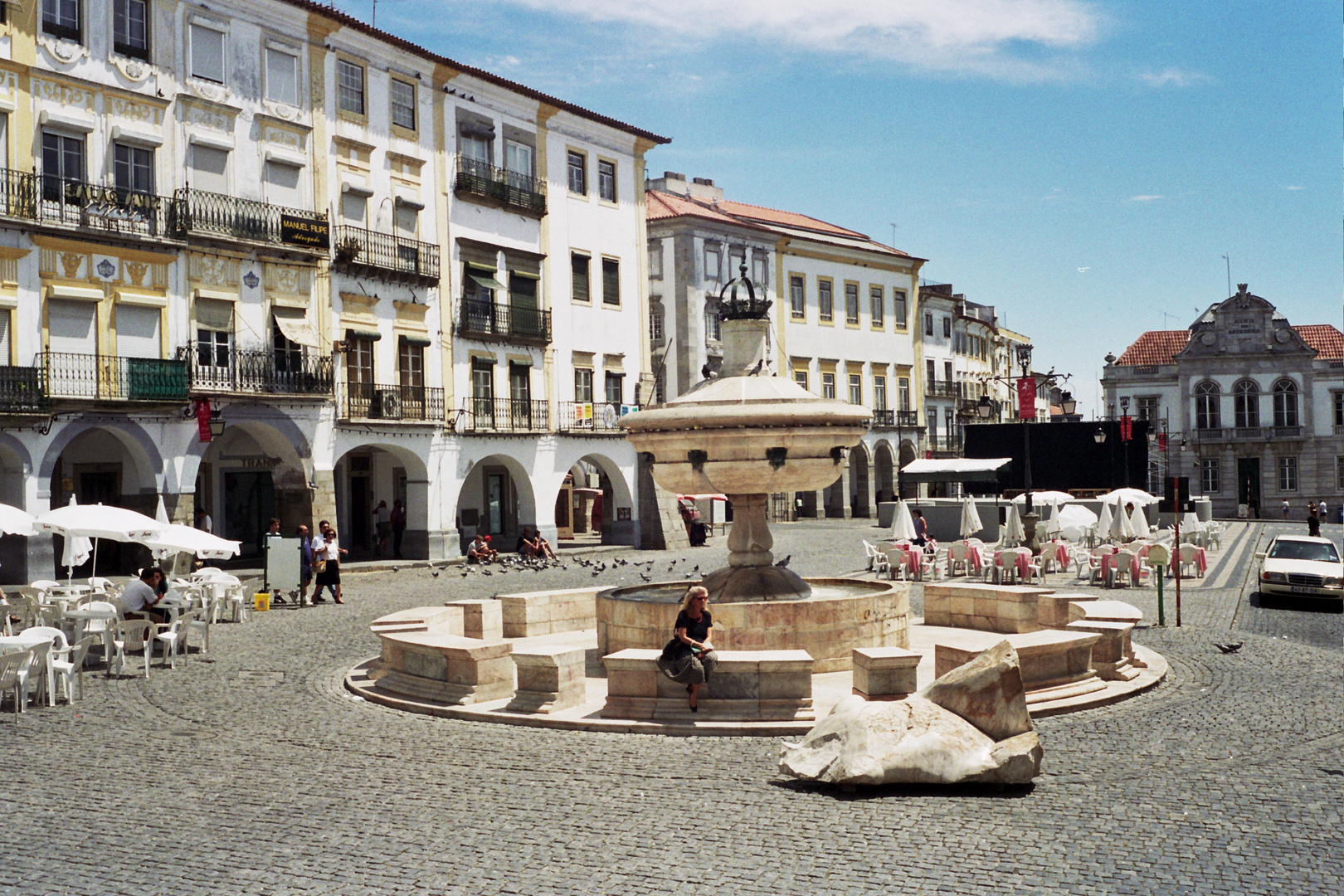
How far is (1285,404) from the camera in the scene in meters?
66.9

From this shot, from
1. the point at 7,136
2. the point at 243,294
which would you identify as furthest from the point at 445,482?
the point at 7,136

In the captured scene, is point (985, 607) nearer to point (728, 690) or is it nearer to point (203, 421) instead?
point (728, 690)

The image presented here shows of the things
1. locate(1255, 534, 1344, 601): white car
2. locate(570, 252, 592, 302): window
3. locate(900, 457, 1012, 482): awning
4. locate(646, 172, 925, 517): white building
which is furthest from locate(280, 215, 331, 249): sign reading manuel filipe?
locate(900, 457, 1012, 482): awning

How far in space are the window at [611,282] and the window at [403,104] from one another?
341 inches

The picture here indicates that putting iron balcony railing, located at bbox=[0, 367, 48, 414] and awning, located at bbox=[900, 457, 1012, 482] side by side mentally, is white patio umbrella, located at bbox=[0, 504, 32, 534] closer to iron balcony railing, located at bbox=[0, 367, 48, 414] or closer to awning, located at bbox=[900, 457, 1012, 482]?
iron balcony railing, located at bbox=[0, 367, 48, 414]

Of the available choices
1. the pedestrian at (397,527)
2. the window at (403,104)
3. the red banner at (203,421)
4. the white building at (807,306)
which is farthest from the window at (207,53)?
the white building at (807,306)

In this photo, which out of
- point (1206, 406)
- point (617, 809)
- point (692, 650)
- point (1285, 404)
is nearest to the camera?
point (617, 809)

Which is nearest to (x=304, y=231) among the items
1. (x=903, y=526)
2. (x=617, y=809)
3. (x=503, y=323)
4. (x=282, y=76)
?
(x=282, y=76)

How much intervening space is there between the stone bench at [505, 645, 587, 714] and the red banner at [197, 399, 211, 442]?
734 inches

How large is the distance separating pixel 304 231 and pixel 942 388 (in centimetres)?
4427

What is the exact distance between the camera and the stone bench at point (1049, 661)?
11742 mm

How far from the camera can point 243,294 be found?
30.0 m

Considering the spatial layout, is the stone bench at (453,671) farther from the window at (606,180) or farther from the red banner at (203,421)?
the window at (606,180)

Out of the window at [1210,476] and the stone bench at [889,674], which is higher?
the window at [1210,476]
